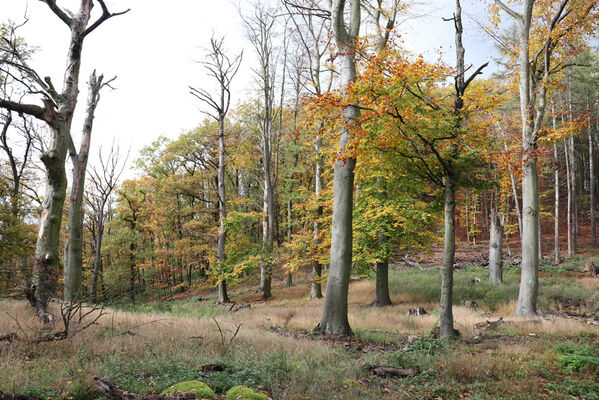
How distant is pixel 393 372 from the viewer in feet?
15.4

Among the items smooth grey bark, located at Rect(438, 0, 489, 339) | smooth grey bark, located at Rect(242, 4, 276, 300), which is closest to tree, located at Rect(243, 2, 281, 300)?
smooth grey bark, located at Rect(242, 4, 276, 300)

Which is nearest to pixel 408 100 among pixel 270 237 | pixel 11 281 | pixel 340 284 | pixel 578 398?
pixel 340 284

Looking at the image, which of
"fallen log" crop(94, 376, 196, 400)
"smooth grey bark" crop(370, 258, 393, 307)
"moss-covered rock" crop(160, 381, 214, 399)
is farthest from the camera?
"smooth grey bark" crop(370, 258, 393, 307)

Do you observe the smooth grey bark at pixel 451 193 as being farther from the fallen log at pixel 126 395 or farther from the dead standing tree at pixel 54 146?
the dead standing tree at pixel 54 146

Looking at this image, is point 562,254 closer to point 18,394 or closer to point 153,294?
point 18,394

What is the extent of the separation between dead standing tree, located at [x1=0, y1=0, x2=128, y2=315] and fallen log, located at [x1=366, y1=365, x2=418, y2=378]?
6.04 meters

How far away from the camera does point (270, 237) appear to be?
58.4ft

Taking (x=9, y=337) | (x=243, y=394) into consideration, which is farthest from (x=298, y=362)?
(x=9, y=337)

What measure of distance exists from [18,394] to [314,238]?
13267mm

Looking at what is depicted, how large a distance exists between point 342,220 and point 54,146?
6475 mm

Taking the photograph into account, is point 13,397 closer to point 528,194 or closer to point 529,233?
point 529,233

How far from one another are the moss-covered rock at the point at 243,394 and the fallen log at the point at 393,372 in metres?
2.00

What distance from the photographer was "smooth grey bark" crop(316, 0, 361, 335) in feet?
26.1

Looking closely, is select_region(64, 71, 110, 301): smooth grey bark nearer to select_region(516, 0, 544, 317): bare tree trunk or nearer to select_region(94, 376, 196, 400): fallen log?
select_region(94, 376, 196, 400): fallen log
